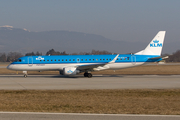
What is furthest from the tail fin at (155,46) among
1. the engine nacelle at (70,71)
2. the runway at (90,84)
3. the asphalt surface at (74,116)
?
the asphalt surface at (74,116)

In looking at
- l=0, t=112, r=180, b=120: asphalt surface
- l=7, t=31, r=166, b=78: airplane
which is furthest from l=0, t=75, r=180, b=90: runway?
l=0, t=112, r=180, b=120: asphalt surface

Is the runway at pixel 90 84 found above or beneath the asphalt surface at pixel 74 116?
above

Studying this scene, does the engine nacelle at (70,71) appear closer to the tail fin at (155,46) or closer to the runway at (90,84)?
the runway at (90,84)

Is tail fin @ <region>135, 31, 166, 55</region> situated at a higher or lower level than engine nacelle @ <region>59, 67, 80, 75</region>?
higher

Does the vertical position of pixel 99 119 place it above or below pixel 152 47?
below

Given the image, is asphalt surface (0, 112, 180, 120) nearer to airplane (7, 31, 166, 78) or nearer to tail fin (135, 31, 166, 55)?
airplane (7, 31, 166, 78)

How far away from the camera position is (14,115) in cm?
954

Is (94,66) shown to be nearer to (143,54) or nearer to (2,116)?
(143,54)

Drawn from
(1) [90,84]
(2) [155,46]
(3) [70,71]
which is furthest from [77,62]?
(2) [155,46]

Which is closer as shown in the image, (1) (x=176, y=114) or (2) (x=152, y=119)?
(2) (x=152, y=119)

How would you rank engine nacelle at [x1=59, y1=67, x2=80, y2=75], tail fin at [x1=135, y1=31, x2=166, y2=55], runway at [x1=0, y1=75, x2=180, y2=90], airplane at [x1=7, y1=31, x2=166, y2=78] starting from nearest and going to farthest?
runway at [x1=0, y1=75, x2=180, y2=90] < engine nacelle at [x1=59, y1=67, x2=80, y2=75] < airplane at [x1=7, y1=31, x2=166, y2=78] < tail fin at [x1=135, y1=31, x2=166, y2=55]

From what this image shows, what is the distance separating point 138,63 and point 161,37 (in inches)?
220

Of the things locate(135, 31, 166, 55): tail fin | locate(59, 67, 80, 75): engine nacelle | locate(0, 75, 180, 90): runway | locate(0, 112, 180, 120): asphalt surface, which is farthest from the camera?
locate(135, 31, 166, 55): tail fin

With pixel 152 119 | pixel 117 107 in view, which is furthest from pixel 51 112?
pixel 152 119
